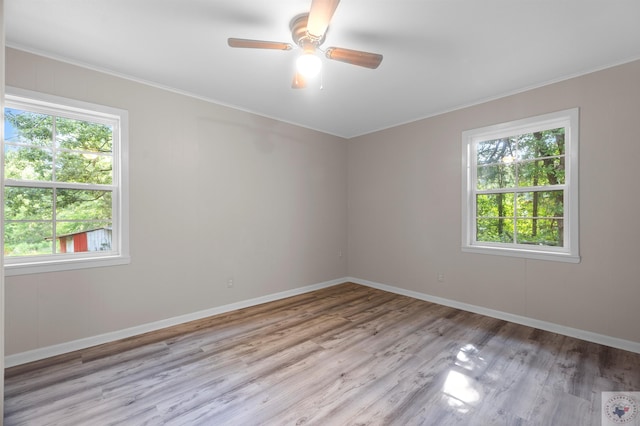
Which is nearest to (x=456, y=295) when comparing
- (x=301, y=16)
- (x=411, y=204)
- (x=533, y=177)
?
(x=411, y=204)

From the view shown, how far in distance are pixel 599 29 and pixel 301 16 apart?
2.28 meters

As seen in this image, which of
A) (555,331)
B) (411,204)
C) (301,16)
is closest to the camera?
(301,16)

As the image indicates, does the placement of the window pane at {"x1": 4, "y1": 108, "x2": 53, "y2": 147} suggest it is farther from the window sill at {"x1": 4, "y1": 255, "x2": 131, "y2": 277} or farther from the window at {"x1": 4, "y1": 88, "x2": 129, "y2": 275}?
the window sill at {"x1": 4, "y1": 255, "x2": 131, "y2": 277}

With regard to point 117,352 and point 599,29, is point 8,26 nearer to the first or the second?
point 117,352

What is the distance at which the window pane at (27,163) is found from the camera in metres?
2.44

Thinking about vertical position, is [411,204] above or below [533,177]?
below

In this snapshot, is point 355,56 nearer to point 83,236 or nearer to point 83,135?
point 83,135

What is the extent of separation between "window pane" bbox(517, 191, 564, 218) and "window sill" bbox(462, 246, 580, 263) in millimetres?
427

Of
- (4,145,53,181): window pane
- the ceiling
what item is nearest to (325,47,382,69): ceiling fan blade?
the ceiling

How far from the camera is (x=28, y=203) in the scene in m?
2.51

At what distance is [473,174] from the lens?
369 cm

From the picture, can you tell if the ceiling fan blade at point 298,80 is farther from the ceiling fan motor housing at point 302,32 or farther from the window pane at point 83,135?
the window pane at point 83,135

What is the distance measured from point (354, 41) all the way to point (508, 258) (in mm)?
2954

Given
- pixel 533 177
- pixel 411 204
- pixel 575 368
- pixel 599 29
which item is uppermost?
pixel 599 29
